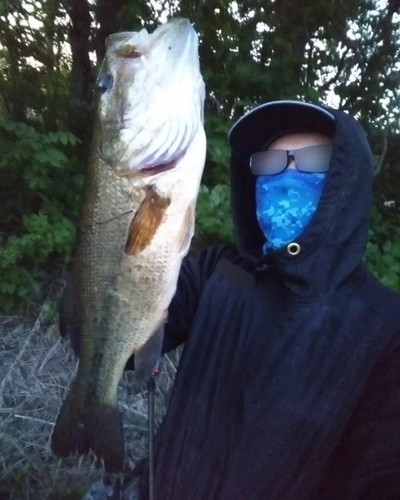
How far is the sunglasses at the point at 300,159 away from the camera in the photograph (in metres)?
1.85

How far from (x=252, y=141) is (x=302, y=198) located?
37 centimetres

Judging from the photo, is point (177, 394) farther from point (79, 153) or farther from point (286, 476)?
point (79, 153)

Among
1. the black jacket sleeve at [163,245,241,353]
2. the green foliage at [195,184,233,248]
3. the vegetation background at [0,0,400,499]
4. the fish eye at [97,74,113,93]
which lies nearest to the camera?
the fish eye at [97,74,113,93]

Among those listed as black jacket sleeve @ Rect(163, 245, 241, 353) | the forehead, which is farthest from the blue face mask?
black jacket sleeve @ Rect(163, 245, 241, 353)

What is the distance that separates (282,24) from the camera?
5.12m

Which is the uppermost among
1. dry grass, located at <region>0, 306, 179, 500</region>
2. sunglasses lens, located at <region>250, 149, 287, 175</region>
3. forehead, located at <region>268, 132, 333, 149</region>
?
forehead, located at <region>268, 132, 333, 149</region>

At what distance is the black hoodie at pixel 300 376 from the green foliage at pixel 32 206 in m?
2.61

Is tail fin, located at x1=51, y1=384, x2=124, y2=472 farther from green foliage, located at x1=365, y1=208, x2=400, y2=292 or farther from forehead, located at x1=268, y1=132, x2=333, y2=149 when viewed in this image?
green foliage, located at x1=365, y1=208, x2=400, y2=292

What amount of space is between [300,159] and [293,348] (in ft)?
2.12

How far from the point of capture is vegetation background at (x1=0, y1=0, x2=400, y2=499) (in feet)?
13.4

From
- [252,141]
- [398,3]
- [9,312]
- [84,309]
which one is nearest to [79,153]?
[9,312]

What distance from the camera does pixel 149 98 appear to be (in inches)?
63.4

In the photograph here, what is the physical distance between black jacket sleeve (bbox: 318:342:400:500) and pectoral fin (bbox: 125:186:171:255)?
767mm

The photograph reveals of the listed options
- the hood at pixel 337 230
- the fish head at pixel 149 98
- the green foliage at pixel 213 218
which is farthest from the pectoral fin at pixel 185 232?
the green foliage at pixel 213 218
